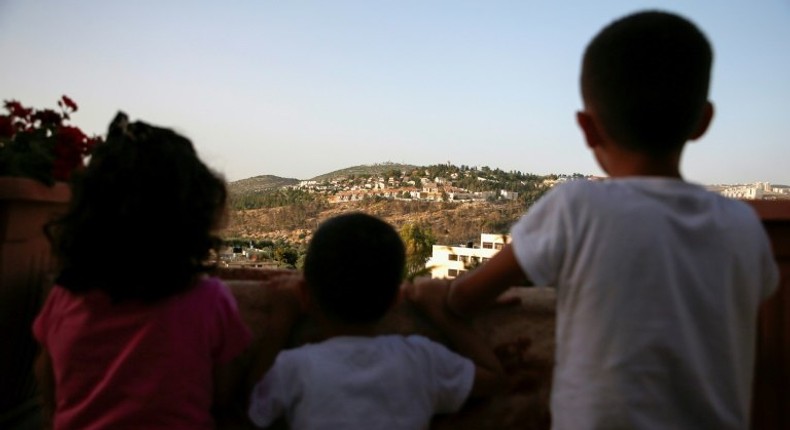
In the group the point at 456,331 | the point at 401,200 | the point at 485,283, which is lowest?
the point at 456,331

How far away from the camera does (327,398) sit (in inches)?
46.7

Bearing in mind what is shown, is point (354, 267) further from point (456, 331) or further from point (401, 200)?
point (401, 200)

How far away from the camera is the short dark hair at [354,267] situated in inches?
47.3

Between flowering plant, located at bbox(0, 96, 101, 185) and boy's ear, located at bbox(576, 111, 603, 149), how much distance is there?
1.39m

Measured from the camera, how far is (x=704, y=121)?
1.15 m

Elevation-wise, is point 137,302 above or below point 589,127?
below

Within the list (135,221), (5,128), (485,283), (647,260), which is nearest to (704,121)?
(647,260)

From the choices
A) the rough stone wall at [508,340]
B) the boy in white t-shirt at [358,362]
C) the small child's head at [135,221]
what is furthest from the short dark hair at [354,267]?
the small child's head at [135,221]

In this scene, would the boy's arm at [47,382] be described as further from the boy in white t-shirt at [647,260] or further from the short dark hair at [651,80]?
the short dark hair at [651,80]

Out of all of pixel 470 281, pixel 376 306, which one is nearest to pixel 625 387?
pixel 470 281

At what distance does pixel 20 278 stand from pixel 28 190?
0.22 m

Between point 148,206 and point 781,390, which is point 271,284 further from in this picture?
point 781,390

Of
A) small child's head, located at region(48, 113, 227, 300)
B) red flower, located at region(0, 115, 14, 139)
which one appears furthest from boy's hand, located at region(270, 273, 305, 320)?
red flower, located at region(0, 115, 14, 139)

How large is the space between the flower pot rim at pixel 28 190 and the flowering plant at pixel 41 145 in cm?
3
